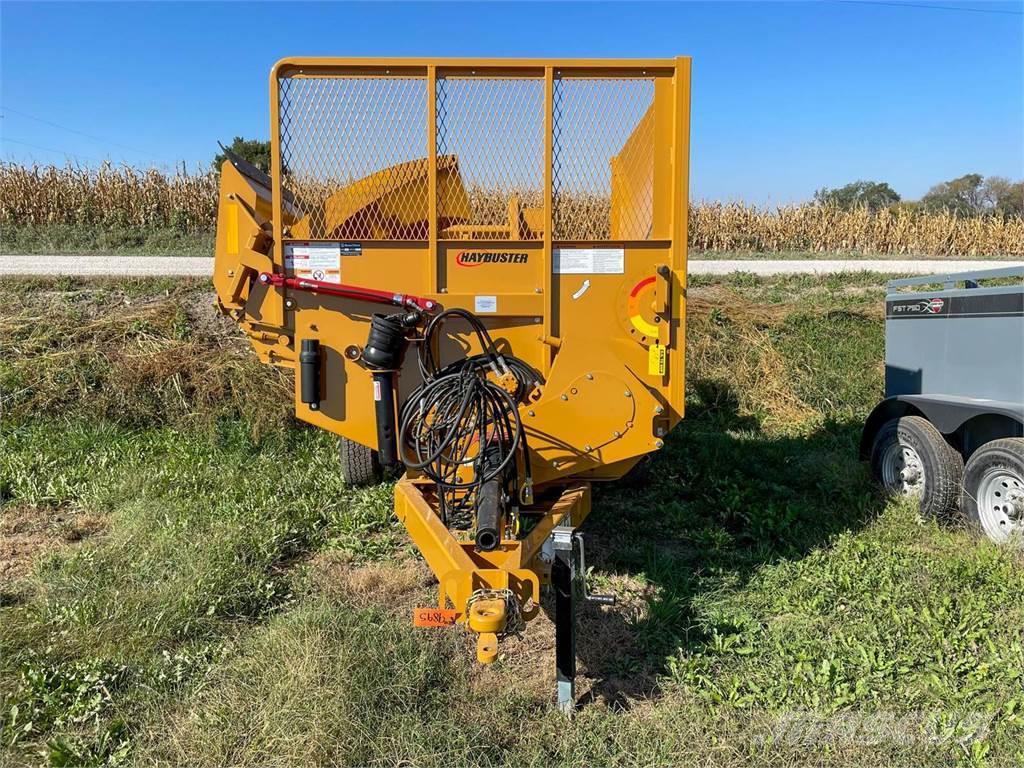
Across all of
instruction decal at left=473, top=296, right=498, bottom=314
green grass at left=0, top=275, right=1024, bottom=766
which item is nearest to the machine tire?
green grass at left=0, top=275, right=1024, bottom=766

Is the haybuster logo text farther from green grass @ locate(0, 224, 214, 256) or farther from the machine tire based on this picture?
green grass @ locate(0, 224, 214, 256)

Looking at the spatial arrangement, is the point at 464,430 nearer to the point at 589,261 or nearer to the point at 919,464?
the point at 589,261

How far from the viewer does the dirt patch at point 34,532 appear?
14.5 ft

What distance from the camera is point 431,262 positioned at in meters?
3.96

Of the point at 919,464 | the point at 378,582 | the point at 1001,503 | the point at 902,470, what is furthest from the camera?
the point at 902,470

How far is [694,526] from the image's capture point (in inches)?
197

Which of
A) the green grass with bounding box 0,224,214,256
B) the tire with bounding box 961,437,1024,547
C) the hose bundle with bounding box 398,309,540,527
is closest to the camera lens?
the hose bundle with bounding box 398,309,540,527

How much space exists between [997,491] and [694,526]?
179 centimetres

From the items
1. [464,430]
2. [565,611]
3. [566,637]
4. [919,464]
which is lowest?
[566,637]

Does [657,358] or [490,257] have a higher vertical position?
[490,257]

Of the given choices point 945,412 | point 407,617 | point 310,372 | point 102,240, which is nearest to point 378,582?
Answer: point 407,617

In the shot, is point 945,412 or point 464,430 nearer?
point 464,430

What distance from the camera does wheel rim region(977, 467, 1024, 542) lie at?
432 cm

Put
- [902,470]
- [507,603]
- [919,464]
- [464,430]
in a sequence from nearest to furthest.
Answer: [507,603], [464,430], [919,464], [902,470]
